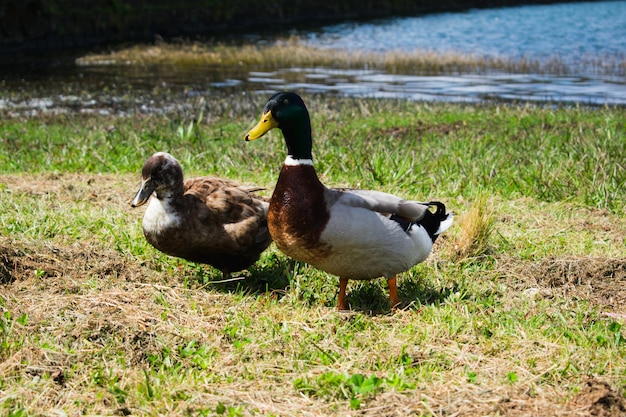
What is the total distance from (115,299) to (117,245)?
1.04 m

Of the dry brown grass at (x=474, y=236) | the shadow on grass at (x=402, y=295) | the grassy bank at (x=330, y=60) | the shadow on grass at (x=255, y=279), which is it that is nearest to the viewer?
the shadow on grass at (x=402, y=295)

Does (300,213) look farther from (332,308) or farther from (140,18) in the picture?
(140,18)

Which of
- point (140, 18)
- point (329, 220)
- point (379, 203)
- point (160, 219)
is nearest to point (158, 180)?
point (160, 219)

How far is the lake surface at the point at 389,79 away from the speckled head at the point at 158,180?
10.2 metres

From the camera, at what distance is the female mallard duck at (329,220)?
3758 millimetres

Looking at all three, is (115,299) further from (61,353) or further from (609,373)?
(609,373)

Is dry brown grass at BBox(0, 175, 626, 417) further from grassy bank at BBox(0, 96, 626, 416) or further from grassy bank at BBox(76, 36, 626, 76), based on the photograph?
grassy bank at BBox(76, 36, 626, 76)

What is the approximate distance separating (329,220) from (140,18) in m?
30.7

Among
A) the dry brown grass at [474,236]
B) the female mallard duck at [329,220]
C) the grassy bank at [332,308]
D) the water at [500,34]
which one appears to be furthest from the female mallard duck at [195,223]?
the water at [500,34]

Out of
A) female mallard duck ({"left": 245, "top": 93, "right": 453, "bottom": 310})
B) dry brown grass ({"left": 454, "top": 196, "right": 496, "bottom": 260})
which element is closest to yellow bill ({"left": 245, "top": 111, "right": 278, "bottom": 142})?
female mallard duck ({"left": 245, "top": 93, "right": 453, "bottom": 310})

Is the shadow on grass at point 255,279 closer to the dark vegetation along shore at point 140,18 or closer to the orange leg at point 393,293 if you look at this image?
the orange leg at point 393,293

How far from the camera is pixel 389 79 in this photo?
2045cm

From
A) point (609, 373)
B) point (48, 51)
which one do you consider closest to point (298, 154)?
point (609, 373)

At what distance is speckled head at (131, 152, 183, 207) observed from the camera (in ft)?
14.4
